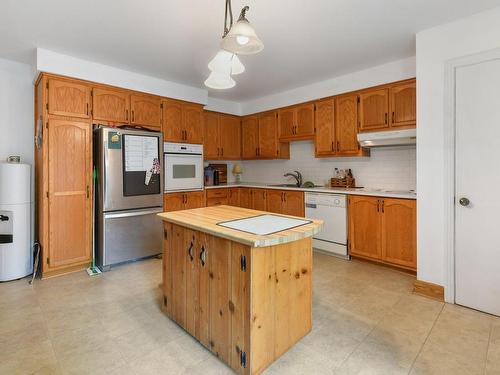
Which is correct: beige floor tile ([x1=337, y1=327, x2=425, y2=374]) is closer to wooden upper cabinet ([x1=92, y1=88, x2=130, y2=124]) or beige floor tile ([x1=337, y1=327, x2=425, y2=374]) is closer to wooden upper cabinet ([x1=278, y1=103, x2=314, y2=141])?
wooden upper cabinet ([x1=278, y1=103, x2=314, y2=141])

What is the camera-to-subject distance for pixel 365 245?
346 centimetres

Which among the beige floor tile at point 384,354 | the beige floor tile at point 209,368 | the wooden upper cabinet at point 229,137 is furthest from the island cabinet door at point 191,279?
the wooden upper cabinet at point 229,137

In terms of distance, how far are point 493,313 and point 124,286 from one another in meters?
3.30

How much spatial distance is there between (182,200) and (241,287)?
108 inches

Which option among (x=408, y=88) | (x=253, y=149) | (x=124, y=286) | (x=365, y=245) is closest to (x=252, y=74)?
(x=253, y=149)

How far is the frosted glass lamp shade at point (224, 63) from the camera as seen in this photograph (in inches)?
77.1

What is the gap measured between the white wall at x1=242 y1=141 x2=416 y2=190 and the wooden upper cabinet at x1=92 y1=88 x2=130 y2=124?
2.64m

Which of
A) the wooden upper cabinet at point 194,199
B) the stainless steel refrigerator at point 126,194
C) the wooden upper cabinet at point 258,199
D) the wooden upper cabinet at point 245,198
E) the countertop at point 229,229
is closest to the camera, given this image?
the countertop at point 229,229

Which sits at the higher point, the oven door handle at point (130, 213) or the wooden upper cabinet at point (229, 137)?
the wooden upper cabinet at point (229, 137)

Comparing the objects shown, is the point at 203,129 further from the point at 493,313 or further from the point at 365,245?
the point at 493,313

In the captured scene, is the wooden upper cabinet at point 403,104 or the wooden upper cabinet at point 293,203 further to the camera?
the wooden upper cabinet at point 293,203

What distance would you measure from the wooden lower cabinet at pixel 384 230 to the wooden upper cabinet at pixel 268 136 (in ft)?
5.65

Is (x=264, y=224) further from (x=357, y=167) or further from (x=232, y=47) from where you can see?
(x=357, y=167)

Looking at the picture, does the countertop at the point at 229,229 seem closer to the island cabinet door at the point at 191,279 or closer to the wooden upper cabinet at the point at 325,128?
the island cabinet door at the point at 191,279
